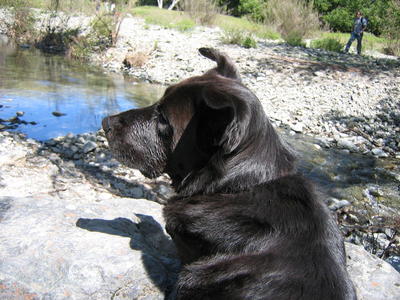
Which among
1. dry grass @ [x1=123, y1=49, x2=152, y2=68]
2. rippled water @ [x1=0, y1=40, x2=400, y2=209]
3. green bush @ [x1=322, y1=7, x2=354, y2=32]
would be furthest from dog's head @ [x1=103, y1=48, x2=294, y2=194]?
green bush @ [x1=322, y1=7, x2=354, y2=32]

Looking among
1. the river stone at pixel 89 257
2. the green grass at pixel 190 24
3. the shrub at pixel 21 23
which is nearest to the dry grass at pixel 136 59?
the green grass at pixel 190 24

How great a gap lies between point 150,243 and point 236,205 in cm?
139

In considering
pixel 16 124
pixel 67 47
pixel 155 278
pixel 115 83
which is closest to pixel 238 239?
pixel 155 278

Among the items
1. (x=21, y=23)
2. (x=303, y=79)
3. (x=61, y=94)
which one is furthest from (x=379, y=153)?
(x=21, y=23)

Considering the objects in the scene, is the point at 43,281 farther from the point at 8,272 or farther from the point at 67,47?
the point at 67,47

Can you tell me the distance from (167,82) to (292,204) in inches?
478

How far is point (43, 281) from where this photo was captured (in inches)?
102

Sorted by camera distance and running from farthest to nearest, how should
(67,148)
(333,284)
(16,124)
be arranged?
(16,124)
(67,148)
(333,284)

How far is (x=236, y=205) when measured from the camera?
240 centimetres

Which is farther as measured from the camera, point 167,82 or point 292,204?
point 167,82

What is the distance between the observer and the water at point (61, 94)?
848 cm

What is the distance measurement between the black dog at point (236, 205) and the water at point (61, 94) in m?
5.41

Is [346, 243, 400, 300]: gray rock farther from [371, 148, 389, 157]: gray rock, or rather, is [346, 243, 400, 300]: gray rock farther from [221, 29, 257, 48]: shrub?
[221, 29, 257, 48]: shrub

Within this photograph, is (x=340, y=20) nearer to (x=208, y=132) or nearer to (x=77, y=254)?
(x=208, y=132)
